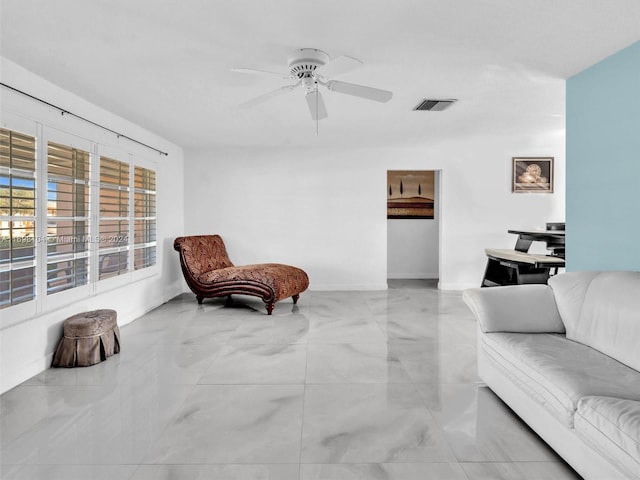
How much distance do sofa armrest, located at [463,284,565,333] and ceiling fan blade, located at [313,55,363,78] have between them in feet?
5.71

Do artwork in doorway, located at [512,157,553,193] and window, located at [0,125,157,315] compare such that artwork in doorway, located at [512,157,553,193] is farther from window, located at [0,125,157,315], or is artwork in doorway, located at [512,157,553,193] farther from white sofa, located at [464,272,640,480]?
window, located at [0,125,157,315]

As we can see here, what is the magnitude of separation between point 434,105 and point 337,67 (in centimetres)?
150

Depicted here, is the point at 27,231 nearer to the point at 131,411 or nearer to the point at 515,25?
the point at 131,411

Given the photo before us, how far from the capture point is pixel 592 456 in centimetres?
153

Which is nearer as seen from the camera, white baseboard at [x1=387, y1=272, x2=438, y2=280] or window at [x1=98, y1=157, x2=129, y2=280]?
window at [x1=98, y1=157, x2=129, y2=280]

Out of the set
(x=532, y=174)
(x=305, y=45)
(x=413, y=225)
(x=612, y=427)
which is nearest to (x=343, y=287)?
(x=413, y=225)

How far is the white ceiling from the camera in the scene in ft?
6.72

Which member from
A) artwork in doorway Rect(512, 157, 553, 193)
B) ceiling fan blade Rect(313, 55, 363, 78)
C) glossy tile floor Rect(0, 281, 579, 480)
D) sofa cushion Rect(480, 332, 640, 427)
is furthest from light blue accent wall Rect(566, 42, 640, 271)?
artwork in doorway Rect(512, 157, 553, 193)

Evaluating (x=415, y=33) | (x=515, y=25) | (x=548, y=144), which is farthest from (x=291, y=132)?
(x=548, y=144)

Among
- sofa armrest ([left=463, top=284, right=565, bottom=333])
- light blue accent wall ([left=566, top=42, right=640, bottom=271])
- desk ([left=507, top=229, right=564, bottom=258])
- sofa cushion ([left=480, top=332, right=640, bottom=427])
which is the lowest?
sofa cushion ([left=480, top=332, right=640, bottom=427])

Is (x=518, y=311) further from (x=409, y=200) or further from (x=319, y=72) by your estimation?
(x=409, y=200)

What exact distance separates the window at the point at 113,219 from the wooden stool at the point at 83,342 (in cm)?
76

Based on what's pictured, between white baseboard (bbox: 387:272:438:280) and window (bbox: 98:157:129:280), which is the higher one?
window (bbox: 98:157:129:280)

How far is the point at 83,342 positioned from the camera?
9.69 ft
